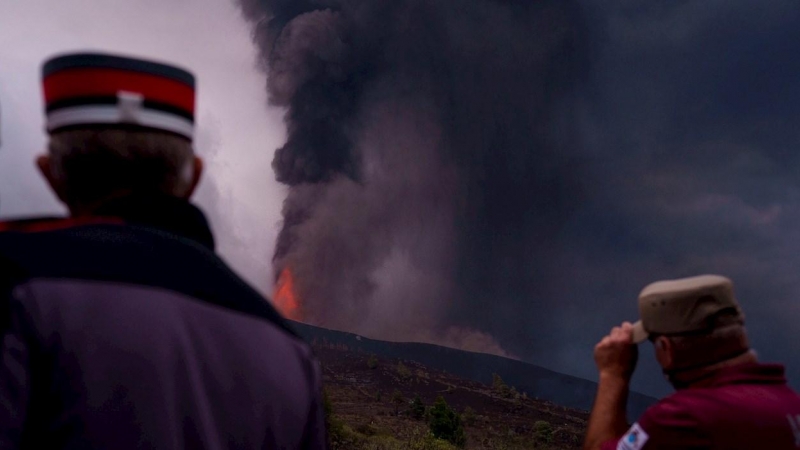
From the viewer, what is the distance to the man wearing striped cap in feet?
4.96

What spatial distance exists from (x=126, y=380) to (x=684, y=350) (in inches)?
101

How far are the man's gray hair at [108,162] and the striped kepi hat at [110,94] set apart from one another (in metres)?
0.03

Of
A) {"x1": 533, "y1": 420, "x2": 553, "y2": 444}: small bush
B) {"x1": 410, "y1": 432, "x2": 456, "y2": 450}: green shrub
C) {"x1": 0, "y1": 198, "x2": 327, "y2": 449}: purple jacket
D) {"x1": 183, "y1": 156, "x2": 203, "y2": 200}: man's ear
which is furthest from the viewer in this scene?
{"x1": 533, "y1": 420, "x2": 553, "y2": 444}: small bush

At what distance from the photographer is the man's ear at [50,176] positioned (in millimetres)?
1880

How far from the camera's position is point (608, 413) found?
3.66 meters

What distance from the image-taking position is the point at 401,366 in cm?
13538

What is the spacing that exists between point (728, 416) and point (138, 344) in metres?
2.44

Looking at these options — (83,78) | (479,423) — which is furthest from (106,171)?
(479,423)

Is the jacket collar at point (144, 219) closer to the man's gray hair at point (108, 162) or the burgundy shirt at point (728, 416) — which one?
the man's gray hair at point (108, 162)

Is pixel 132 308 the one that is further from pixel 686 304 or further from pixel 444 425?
pixel 444 425

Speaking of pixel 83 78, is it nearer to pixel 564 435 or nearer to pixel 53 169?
pixel 53 169

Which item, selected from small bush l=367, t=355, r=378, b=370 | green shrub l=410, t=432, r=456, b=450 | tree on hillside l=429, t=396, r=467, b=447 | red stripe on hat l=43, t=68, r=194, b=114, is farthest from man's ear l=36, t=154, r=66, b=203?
small bush l=367, t=355, r=378, b=370

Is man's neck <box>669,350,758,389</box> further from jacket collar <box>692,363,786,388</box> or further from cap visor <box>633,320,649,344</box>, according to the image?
cap visor <box>633,320,649,344</box>

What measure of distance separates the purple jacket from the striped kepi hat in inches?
8.8
